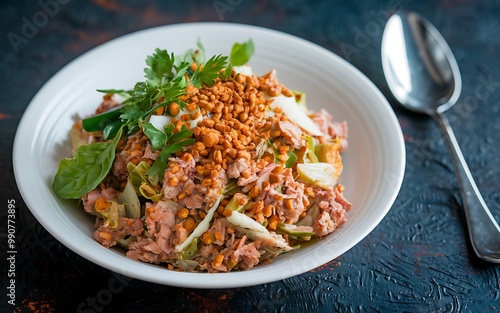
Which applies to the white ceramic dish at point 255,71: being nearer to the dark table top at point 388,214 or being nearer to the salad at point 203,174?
the salad at point 203,174

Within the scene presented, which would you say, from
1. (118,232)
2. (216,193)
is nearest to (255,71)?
(216,193)

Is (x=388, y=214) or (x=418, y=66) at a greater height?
(x=418, y=66)

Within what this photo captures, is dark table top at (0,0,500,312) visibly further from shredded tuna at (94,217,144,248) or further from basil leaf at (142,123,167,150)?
basil leaf at (142,123,167,150)

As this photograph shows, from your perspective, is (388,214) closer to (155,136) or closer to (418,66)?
(418,66)

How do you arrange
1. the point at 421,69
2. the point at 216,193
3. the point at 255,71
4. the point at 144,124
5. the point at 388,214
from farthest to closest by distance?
the point at 421,69 < the point at 255,71 < the point at 388,214 < the point at 144,124 < the point at 216,193

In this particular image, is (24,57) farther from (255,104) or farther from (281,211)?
(281,211)

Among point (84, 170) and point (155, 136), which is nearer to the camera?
point (155, 136)
